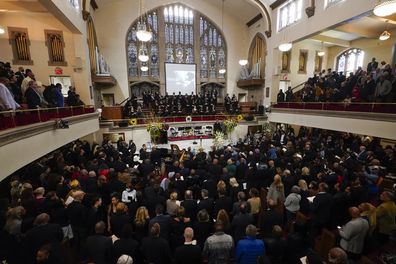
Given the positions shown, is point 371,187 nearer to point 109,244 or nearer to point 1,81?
point 109,244

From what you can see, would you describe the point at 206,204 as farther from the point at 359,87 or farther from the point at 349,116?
the point at 359,87

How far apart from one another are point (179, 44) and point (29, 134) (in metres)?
15.6

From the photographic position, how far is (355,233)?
3.41m

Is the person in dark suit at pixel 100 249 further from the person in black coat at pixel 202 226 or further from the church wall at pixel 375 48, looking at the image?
the church wall at pixel 375 48

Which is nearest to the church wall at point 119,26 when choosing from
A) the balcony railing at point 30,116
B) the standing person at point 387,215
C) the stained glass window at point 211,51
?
the stained glass window at point 211,51

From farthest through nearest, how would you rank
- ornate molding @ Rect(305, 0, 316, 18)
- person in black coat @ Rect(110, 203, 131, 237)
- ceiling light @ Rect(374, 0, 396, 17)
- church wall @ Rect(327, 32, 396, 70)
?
church wall @ Rect(327, 32, 396, 70) → ornate molding @ Rect(305, 0, 316, 18) → ceiling light @ Rect(374, 0, 396, 17) → person in black coat @ Rect(110, 203, 131, 237)

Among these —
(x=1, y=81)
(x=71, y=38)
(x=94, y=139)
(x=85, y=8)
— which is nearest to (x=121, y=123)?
(x=94, y=139)

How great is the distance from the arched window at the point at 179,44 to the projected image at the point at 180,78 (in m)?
0.55

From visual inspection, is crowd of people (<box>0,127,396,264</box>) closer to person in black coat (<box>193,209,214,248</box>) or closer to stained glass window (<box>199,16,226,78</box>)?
person in black coat (<box>193,209,214,248</box>)

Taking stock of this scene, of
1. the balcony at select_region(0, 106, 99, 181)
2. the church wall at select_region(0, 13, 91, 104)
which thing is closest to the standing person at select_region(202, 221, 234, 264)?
the balcony at select_region(0, 106, 99, 181)

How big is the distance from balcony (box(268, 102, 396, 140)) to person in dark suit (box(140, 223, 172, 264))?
311 inches

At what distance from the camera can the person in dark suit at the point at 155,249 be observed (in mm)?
2881

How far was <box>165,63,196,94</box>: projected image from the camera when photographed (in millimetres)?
17828

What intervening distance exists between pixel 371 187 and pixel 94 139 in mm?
11691
